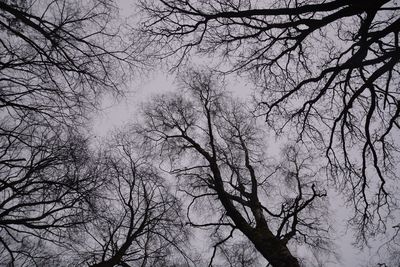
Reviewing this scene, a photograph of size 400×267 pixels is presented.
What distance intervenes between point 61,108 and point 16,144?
3.72 m

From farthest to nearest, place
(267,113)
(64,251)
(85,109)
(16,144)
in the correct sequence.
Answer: (64,251) → (16,144) → (267,113) → (85,109)

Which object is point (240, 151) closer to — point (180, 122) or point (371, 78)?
point (180, 122)

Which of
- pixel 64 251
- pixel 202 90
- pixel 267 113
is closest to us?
pixel 267 113

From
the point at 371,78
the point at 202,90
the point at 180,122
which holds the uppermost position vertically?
the point at 202,90

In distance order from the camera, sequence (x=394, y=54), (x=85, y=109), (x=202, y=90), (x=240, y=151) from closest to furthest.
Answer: (x=394, y=54) → (x=85, y=109) → (x=202, y=90) → (x=240, y=151)

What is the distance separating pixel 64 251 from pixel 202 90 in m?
7.17

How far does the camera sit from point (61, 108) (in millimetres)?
4375

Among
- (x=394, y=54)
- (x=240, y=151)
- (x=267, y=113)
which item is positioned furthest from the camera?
(x=240, y=151)

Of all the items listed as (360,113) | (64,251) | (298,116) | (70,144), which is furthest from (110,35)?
(64,251)

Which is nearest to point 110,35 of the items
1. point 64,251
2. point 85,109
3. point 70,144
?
point 85,109

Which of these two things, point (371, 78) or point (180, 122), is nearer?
point (371, 78)

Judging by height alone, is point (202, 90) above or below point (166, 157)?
above

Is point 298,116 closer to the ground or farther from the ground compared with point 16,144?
closer to the ground

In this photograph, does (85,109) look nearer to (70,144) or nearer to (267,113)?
(70,144)
